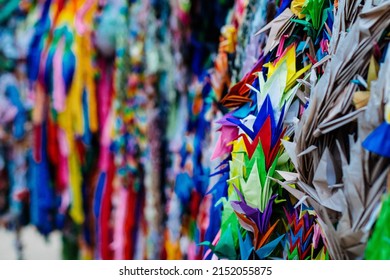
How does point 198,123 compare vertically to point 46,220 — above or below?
above

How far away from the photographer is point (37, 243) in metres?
1.33

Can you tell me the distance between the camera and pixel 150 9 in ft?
4.17

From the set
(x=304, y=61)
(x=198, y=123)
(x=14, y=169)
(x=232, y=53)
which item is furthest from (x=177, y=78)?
(x=304, y=61)

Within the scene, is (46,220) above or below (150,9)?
below

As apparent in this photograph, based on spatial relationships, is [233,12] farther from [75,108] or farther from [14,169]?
[14,169]

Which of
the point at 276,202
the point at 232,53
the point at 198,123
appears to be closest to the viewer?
the point at 276,202

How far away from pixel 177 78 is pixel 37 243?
409 mm

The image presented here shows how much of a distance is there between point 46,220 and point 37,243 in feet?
0.16

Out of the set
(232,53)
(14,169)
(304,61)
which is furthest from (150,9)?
(304,61)

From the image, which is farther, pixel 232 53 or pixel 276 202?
pixel 232 53

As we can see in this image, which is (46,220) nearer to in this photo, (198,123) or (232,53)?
(198,123)

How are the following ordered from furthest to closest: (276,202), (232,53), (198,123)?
(198,123), (232,53), (276,202)

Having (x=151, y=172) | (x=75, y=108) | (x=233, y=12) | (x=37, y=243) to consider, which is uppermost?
(x=233, y=12)

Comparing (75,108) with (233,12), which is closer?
(233,12)
